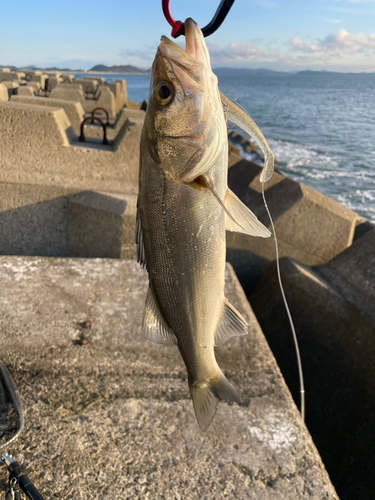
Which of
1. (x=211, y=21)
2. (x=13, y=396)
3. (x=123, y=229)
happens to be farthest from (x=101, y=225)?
(x=211, y=21)

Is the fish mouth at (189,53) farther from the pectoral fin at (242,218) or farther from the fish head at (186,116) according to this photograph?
the pectoral fin at (242,218)

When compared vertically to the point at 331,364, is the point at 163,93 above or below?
above

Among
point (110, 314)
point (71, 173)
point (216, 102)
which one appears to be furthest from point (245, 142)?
point (216, 102)

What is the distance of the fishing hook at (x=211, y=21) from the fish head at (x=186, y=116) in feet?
0.37

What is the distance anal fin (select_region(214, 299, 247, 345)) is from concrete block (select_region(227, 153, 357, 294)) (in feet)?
13.0

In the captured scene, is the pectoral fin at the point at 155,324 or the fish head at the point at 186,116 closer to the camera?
the fish head at the point at 186,116

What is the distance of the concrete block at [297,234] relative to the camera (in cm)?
564

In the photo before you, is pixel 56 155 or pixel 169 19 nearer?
pixel 169 19

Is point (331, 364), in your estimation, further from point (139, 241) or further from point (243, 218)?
point (139, 241)

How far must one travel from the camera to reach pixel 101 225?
192 inches

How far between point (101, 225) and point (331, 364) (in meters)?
3.02

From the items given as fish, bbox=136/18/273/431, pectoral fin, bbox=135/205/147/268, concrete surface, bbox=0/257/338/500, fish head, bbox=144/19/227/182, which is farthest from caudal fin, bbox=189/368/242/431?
fish head, bbox=144/19/227/182

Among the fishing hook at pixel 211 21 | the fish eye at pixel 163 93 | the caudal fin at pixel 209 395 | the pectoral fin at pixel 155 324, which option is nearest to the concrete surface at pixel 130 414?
the caudal fin at pixel 209 395

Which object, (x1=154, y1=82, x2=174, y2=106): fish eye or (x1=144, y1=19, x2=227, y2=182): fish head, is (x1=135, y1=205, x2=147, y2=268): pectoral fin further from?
(x1=154, y1=82, x2=174, y2=106): fish eye
